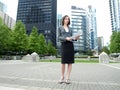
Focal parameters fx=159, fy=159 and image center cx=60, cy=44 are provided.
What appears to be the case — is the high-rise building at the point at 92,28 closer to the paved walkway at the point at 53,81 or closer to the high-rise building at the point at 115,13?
the high-rise building at the point at 115,13

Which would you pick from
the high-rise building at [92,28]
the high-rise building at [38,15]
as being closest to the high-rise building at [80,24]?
the high-rise building at [38,15]

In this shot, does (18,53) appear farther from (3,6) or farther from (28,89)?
(3,6)

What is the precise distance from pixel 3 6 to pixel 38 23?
34.7 meters

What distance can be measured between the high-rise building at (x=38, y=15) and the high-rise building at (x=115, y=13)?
1663 inches

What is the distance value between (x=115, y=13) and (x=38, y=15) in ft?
170

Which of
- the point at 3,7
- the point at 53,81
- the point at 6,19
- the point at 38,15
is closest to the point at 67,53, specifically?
the point at 53,81

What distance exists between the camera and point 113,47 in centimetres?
3900

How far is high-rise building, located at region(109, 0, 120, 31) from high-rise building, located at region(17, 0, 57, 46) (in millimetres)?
42252

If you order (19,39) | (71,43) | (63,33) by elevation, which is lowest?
(71,43)

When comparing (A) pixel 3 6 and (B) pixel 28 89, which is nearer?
(B) pixel 28 89

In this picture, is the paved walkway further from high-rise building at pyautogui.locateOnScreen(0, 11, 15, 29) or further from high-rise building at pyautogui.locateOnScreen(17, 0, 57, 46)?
high-rise building at pyautogui.locateOnScreen(17, 0, 57, 46)

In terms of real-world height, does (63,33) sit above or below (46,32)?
below

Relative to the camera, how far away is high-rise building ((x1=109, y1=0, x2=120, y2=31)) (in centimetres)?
10431

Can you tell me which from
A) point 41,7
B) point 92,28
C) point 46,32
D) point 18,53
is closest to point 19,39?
point 18,53
